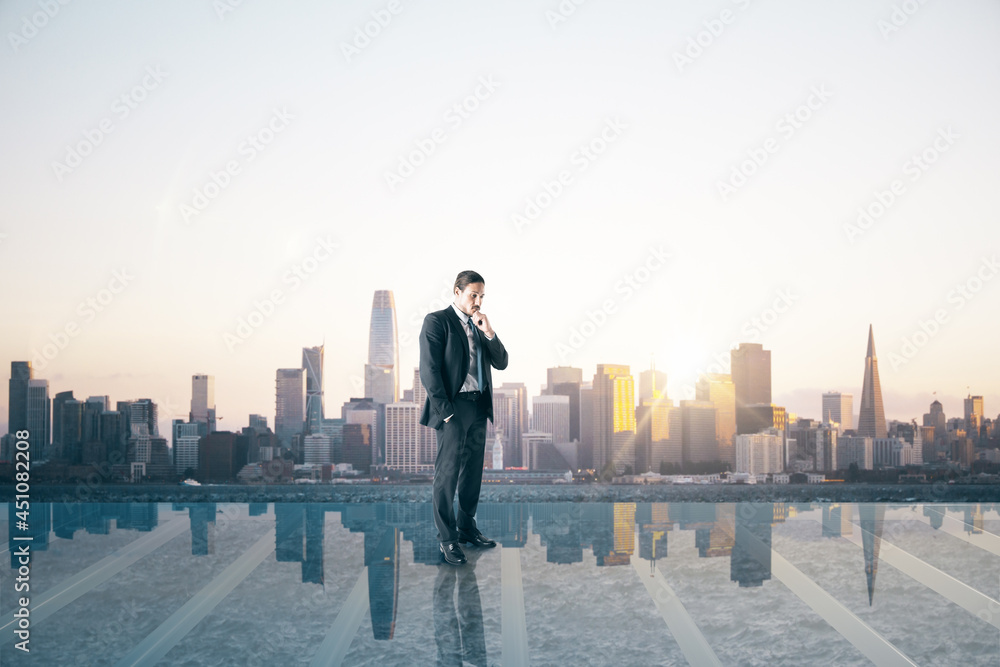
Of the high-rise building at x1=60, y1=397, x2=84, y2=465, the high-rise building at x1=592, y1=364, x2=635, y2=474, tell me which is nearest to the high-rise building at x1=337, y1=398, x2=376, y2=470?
the high-rise building at x1=592, y1=364, x2=635, y2=474

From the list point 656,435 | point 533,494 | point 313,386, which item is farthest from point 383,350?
point 533,494

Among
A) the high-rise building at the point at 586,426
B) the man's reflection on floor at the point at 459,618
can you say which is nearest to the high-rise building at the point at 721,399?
the high-rise building at the point at 586,426

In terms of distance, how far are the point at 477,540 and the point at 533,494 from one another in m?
2.06

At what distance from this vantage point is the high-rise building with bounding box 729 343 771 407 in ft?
110

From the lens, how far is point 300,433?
33.6 m

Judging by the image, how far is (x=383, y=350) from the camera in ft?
206

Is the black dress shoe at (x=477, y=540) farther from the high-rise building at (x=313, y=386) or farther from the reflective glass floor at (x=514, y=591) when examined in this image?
the high-rise building at (x=313, y=386)

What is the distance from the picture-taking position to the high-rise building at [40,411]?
80.1ft

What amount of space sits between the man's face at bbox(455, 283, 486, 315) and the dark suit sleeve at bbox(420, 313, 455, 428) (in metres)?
0.16

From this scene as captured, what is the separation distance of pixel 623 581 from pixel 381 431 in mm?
31847

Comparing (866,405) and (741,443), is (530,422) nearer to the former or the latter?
(741,443)

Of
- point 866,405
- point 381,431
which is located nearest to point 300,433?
point 381,431

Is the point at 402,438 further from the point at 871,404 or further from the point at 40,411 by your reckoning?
the point at 871,404

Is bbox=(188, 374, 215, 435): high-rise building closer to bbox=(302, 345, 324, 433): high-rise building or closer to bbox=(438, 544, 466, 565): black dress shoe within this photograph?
bbox=(302, 345, 324, 433): high-rise building
